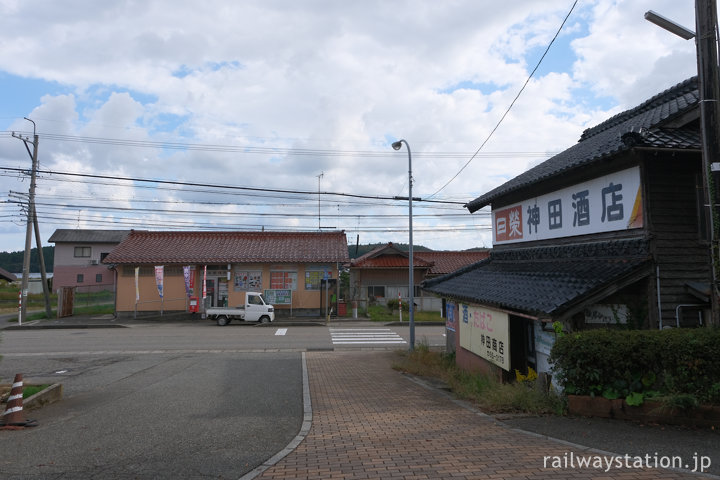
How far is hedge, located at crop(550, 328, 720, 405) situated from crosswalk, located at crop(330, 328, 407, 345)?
42.9 feet

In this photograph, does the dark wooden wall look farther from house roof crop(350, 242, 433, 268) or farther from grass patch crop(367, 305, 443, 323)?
house roof crop(350, 242, 433, 268)

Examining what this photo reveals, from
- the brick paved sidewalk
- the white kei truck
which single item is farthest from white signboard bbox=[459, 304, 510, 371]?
the white kei truck

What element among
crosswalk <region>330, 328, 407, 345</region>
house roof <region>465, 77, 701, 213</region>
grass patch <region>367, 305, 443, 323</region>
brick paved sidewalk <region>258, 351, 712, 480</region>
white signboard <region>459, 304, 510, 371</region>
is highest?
house roof <region>465, 77, 701, 213</region>

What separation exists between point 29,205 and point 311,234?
663 inches

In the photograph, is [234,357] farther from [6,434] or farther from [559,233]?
[559,233]

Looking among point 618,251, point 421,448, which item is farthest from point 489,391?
point 618,251

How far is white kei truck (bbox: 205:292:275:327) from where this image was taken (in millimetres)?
25859

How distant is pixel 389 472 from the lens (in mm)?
4914

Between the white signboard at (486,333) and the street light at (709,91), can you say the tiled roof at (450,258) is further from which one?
the street light at (709,91)

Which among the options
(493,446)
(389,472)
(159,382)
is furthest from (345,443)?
(159,382)

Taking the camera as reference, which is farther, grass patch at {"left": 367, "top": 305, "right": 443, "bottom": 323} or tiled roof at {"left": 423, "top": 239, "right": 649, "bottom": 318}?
grass patch at {"left": 367, "top": 305, "right": 443, "bottom": 323}

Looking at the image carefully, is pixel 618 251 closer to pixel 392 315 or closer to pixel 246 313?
pixel 246 313

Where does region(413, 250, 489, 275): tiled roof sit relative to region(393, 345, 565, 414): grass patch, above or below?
above

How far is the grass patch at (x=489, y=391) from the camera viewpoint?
7105 millimetres
